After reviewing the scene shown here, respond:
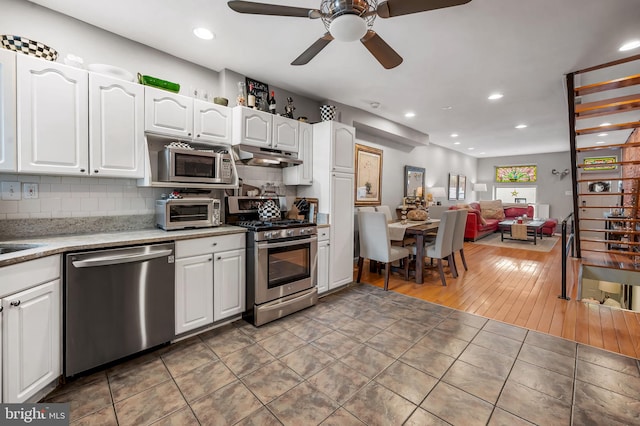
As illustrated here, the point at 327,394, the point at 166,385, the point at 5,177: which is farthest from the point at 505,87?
the point at 5,177

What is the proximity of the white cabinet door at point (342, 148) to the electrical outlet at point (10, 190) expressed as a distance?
109 inches

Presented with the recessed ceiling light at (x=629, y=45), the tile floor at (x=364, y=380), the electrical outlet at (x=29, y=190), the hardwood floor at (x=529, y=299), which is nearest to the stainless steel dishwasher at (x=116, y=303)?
the tile floor at (x=364, y=380)

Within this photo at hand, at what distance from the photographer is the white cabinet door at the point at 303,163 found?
11.4ft

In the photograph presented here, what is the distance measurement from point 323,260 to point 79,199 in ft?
7.81

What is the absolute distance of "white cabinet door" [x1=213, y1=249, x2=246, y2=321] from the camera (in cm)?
251

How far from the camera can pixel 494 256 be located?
5.56m

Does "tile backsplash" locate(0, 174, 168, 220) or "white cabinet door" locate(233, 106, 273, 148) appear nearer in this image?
"tile backsplash" locate(0, 174, 168, 220)

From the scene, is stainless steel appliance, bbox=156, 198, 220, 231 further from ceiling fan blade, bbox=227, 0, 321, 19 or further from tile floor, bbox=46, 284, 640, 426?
ceiling fan blade, bbox=227, 0, 321, 19

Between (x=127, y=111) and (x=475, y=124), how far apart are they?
19.0ft

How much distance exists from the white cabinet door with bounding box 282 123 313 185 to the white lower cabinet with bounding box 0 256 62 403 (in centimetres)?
232

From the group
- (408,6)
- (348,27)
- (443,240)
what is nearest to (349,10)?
(348,27)

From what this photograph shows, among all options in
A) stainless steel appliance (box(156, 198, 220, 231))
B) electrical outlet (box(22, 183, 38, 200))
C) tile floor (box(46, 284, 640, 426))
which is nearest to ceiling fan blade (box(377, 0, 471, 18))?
stainless steel appliance (box(156, 198, 220, 231))

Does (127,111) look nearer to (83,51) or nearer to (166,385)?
(83,51)

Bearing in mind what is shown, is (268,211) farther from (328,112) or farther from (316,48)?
(316,48)
